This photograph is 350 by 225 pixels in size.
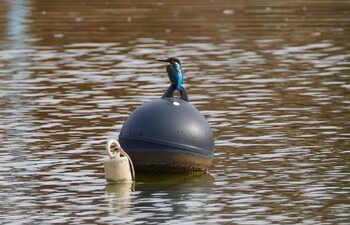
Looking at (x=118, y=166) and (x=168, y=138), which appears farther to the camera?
(x=168, y=138)

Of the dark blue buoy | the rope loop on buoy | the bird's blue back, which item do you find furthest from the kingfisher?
the rope loop on buoy

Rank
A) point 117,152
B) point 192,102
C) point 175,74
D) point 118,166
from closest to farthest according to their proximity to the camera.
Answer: point 118,166, point 117,152, point 175,74, point 192,102

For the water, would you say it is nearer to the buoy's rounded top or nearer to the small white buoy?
the small white buoy

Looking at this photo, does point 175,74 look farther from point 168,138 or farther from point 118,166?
point 118,166

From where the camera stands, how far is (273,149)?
72.6ft

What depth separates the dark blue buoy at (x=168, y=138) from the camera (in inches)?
763

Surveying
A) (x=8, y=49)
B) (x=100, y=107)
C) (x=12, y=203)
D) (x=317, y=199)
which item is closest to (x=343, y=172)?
(x=317, y=199)

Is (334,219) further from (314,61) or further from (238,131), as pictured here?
(314,61)

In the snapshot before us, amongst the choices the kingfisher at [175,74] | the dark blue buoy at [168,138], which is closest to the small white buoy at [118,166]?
the dark blue buoy at [168,138]

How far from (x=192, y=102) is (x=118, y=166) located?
352 inches

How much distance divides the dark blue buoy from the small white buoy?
331 mm

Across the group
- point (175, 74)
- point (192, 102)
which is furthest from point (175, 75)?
point (192, 102)

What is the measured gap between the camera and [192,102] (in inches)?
1103

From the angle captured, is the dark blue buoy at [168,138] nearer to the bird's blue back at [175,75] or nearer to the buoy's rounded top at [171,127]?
the buoy's rounded top at [171,127]
